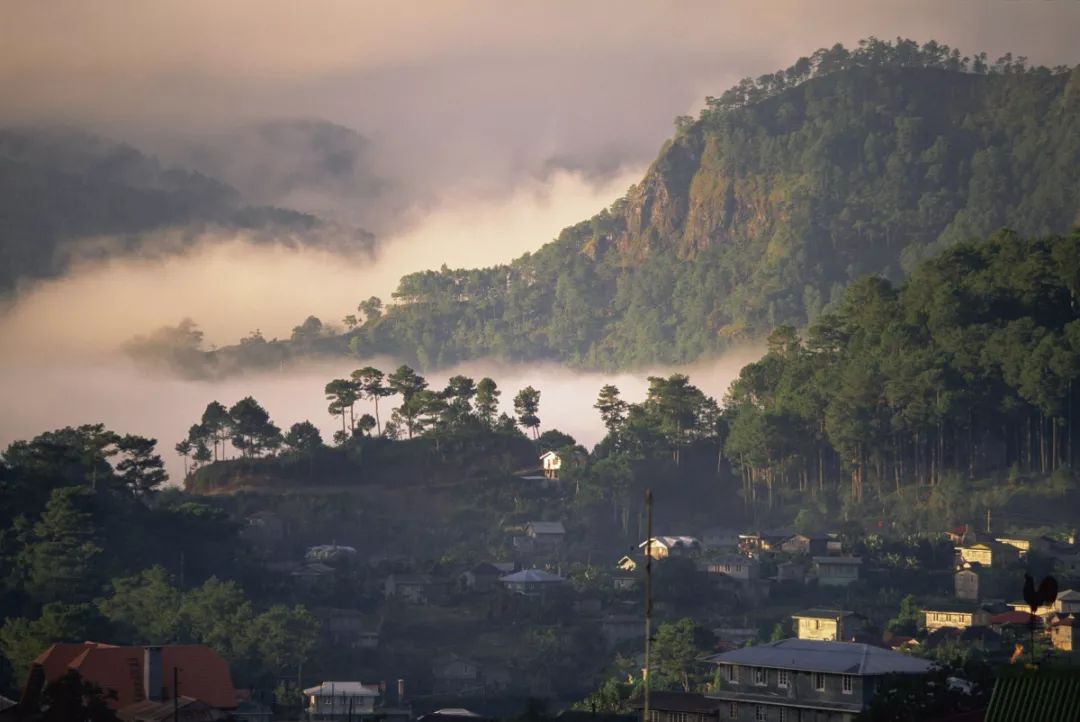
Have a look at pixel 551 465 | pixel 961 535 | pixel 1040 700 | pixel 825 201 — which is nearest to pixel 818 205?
pixel 825 201

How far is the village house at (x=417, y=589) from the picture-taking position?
8762 centimetres

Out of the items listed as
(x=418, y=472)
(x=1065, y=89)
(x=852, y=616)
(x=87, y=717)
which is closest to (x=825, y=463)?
(x=418, y=472)

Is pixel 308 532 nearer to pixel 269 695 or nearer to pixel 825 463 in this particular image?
pixel 825 463

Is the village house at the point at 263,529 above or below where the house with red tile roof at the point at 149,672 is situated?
above

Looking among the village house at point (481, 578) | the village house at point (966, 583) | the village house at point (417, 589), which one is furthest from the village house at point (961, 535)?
the village house at point (417, 589)

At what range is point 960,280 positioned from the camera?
4532 inches

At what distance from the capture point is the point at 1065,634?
71375mm

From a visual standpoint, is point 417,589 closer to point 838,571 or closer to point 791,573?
point 791,573

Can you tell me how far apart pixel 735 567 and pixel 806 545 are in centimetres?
507

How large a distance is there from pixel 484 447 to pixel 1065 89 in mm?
97160

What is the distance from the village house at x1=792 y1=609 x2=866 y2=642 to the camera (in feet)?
247

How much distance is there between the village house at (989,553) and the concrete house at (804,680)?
3417 cm

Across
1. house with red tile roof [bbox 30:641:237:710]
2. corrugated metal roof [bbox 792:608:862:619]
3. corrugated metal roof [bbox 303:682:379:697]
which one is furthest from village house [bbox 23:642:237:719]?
corrugated metal roof [bbox 792:608:862:619]

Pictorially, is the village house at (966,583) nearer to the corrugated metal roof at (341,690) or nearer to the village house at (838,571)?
the village house at (838,571)
